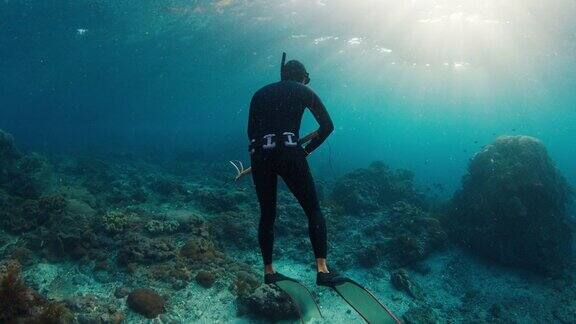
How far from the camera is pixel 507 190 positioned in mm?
12883

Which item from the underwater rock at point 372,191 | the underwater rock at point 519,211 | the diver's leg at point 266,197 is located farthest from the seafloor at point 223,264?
the diver's leg at point 266,197

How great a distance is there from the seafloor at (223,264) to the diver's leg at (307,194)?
3.95 m

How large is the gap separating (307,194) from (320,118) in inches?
42.1

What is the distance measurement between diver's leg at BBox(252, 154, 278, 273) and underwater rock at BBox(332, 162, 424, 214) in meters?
11.1

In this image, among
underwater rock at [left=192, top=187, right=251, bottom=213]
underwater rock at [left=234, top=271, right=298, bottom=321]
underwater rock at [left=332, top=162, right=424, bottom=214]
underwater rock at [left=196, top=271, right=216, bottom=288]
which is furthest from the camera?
underwater rock at [left=332, top=162, right=424, bottom=214]

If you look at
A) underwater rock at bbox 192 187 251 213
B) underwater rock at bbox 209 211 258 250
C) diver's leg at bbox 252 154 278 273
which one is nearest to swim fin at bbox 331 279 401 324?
diver's leg at bbox 252 154 278 273

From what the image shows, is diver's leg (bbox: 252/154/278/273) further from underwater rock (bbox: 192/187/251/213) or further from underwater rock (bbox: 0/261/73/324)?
underwater rock (bbox: 192/187/251/213)

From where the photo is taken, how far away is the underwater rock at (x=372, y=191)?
1595 cm

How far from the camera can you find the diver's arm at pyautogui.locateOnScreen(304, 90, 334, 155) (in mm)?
4844

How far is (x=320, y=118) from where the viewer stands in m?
4.94

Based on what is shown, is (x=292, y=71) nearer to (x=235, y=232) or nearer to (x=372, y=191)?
(x=235, y=232)

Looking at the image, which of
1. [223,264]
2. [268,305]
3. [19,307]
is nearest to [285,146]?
[268,305]

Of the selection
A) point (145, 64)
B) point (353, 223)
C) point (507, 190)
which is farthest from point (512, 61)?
point (145, 64)

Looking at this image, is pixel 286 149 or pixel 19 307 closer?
pixel 286 149
